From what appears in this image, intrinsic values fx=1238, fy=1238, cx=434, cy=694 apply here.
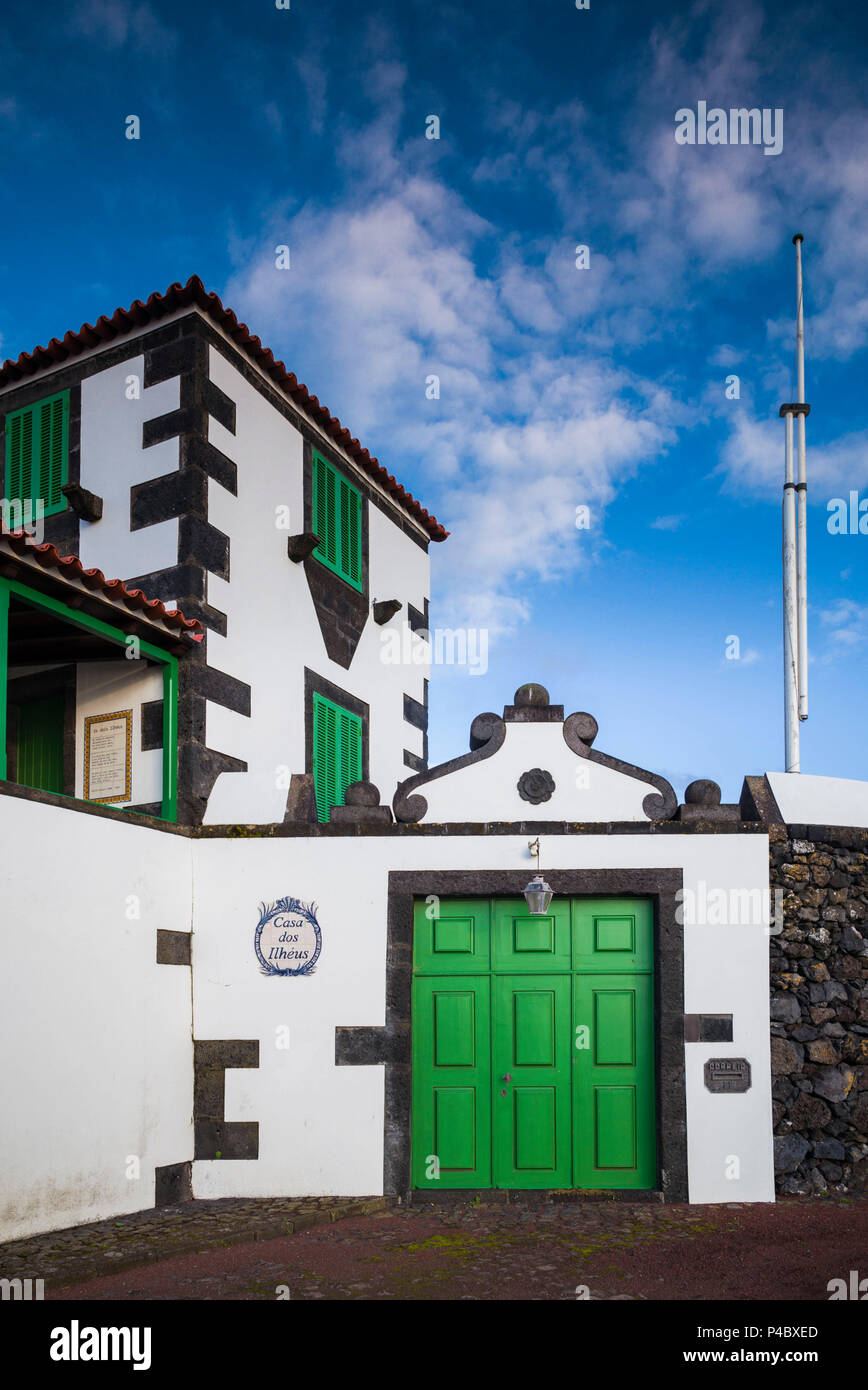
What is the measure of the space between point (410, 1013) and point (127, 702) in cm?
327

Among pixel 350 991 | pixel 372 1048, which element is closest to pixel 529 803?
pixel 350 991

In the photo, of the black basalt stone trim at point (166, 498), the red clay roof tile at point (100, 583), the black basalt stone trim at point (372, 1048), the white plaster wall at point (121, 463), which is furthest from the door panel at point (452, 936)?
the black basalt stone trim at point (166, 498)

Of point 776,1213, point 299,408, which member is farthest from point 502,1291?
point 299,408

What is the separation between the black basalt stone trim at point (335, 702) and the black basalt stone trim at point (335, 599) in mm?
311

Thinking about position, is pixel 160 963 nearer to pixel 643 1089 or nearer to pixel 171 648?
pixel 171 648

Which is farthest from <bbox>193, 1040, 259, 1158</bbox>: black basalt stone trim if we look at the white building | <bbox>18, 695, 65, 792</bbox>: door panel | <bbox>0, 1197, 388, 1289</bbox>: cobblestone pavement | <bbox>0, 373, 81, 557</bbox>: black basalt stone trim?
<bbox>0, 373, 81, 557</bbox>: black basalt stone trim

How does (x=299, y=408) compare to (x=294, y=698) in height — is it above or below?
above

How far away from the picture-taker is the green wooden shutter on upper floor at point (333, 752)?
11.4 m

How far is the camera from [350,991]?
30.0ft

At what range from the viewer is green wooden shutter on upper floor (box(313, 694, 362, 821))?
1136 centimetres

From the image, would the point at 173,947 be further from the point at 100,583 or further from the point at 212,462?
the point at 212,462

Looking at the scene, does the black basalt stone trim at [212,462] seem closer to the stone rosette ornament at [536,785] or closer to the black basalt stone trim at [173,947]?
the stone rosette ornament at [536,785]

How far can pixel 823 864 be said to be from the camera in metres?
9.29

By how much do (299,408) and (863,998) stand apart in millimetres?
7107
